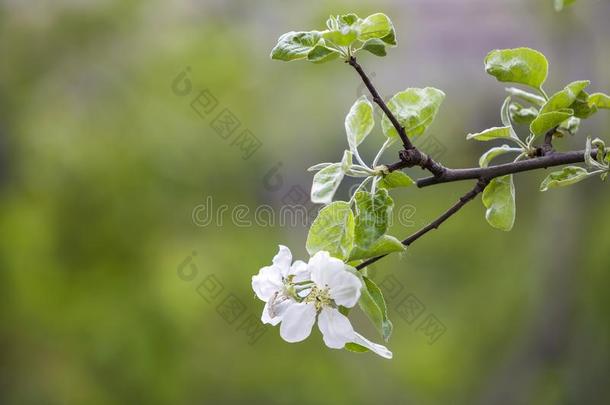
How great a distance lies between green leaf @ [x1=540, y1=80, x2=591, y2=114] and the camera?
0.64 meters

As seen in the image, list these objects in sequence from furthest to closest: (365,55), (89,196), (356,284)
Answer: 1. (365,55)
2. (89,196)
3. (356,284)

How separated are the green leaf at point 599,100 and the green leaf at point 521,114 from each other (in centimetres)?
8

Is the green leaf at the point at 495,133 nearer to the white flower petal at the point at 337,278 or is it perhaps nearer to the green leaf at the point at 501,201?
the green leaf at the point at 501,201

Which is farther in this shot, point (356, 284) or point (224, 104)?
point (224, 104)

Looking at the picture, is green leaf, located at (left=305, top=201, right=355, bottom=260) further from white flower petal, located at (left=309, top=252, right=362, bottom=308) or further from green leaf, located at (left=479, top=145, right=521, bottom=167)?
green leaf, located at (left=479, top=145, right=521, bottom=167)

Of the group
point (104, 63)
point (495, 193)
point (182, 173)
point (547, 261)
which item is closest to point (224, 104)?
point (182, 173)

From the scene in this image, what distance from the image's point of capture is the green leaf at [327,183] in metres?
0.57

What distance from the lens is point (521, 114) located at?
740 millimetres

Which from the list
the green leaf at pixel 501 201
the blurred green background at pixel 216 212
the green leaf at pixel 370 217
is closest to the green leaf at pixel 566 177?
the green leaf at pixel 501 201

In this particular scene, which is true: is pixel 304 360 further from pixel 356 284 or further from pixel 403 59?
pixel 356 284

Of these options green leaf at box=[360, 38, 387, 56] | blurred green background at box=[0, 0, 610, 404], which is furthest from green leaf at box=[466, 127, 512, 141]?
blurred green background at box=[0, 0, 610, 404]

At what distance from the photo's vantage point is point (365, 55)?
2.98 meters

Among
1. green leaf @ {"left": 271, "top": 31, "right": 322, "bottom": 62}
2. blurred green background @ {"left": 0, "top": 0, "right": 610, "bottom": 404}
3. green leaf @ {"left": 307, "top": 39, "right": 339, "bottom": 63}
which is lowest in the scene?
blurred green background @ {"left": 0, "top": 0, "right": 610, "bottom": 404}

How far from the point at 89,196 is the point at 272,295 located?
2.35 m
